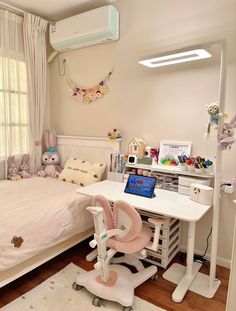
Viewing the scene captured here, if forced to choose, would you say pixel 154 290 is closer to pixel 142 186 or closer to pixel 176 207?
pixel 176 207

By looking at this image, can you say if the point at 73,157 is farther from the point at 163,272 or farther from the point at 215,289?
the point at 215,289

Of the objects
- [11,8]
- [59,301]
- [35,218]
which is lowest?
[59,301]

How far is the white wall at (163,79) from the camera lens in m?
2.02

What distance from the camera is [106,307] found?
1667 millimetres

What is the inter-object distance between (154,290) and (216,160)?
1098 mm

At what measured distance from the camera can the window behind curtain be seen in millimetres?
2670

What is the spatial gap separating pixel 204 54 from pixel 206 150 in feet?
2.60

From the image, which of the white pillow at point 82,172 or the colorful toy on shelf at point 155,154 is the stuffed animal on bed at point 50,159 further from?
the colorful toy on shelf at point 155,154

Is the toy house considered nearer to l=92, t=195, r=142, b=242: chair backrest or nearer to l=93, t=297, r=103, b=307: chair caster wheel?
l=92, t=195, r=142, b=242: chair backrest

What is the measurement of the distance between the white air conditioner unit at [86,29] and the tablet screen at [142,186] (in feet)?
4.99

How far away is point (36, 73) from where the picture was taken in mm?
2973

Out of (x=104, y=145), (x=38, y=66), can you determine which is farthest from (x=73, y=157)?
(x=38, y=66)

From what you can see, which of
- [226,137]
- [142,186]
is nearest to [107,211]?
[142,186]

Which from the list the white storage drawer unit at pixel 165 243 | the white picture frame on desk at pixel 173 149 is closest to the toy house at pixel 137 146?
the white picture frame on desk at pixel 173 149
